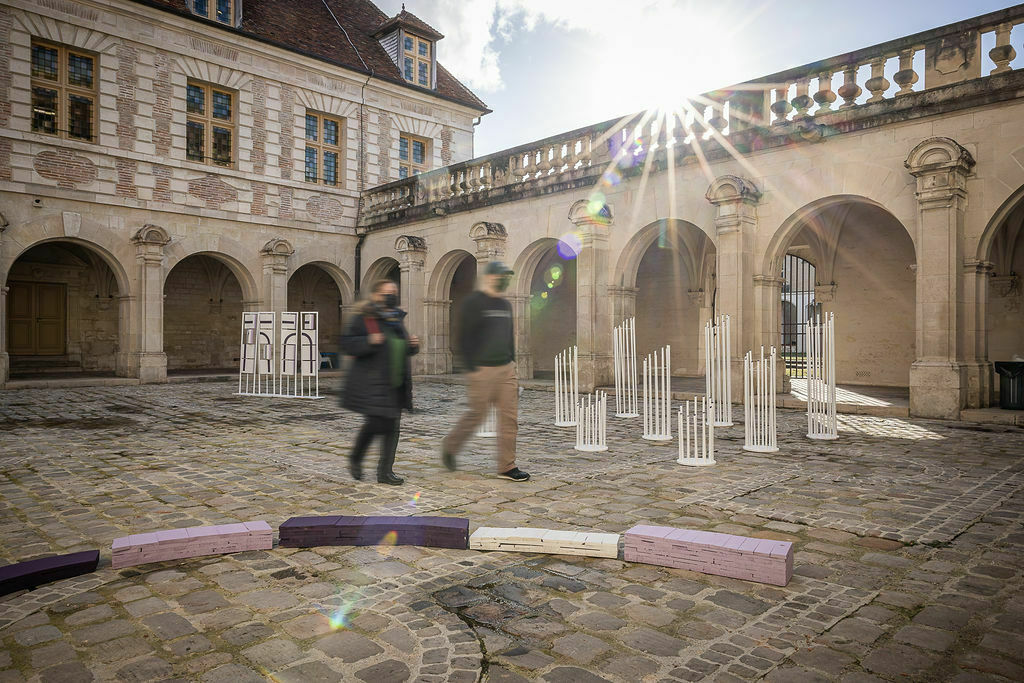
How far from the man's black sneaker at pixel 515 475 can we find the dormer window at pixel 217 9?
18.3m

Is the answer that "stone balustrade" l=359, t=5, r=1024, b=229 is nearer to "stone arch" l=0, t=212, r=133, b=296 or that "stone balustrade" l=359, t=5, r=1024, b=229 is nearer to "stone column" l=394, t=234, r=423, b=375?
"stone column" l=394, t=234, r=423, b=375

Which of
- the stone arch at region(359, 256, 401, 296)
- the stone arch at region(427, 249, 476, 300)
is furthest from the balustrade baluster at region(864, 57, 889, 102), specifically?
the stone arch at region(359, 256, 401, 296)

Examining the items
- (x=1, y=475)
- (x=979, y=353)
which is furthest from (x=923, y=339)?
(x=1, y=475)

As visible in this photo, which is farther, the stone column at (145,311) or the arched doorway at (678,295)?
the arched doorway at (678,295)

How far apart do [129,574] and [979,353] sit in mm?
11596

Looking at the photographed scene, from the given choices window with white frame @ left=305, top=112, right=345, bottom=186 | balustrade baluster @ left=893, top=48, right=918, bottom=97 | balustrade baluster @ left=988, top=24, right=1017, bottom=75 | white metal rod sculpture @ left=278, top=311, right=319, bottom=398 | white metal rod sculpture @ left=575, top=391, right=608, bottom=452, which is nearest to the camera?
white metal rod sculpture @ left=575, top=391, right=608, bottom=452

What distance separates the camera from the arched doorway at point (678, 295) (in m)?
19.2

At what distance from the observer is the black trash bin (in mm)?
10305

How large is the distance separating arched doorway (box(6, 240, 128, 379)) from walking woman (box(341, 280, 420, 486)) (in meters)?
17.2

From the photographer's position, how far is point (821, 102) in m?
11.9

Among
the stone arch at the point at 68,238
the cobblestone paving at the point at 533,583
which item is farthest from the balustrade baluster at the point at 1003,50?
the stone arch at the point at 68,238

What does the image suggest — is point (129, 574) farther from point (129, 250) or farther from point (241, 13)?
point (241, 13)

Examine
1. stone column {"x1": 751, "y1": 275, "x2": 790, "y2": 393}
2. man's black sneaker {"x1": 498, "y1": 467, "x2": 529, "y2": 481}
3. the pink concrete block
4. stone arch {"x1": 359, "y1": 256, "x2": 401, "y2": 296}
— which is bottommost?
man's black sneaker {"x1": 498, "y1": 467, "x2": 529, "y2": 481}

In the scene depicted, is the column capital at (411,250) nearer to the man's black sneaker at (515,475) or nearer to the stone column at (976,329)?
the stone column at (976,329)
